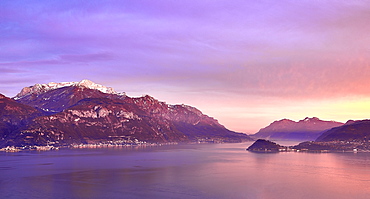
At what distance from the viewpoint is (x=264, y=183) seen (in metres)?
127

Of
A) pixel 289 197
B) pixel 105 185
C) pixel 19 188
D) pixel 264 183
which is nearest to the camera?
pixel 289 197

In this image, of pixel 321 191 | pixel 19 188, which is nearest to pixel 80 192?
pixel 19 188

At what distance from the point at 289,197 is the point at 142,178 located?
57692mm

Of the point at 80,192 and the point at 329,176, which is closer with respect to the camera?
the point at 80,192

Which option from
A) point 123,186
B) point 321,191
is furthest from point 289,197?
point 123,186

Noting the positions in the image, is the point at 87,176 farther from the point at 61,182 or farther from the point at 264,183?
the point at 264,183

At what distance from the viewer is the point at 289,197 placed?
4018 inches

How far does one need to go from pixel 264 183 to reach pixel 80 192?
6363 centimetres

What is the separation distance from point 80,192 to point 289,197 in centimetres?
6131

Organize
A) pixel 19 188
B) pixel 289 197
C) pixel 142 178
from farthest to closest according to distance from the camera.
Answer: pixel 142 178
pixel 19 188
pixel 289 197

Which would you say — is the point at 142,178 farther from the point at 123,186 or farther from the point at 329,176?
the point at 329,176

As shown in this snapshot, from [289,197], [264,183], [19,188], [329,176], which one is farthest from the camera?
[329,176]

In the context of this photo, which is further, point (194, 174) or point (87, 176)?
point (194, 174)

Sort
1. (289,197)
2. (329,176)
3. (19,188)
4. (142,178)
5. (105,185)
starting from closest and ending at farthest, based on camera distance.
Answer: (289,197) → (19,188) → (105,185) → (142,178) → (329,176)
